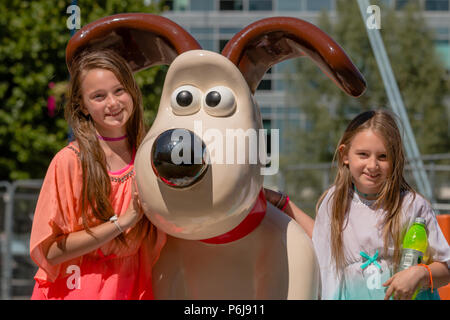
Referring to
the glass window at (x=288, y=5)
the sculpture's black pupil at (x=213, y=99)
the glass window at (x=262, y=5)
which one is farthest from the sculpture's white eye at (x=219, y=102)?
the glass window at (x=262, y=5)

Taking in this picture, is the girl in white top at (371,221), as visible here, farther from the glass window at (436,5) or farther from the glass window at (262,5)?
the glass window at (436,5)

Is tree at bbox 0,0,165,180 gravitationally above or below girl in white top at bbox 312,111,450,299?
above

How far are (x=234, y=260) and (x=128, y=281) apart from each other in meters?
0.34

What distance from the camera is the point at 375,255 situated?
2246 millimetres

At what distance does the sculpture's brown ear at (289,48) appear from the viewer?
6.35 ft

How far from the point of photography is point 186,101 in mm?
1755

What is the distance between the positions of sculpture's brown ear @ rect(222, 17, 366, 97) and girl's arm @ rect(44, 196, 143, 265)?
61 centimetres

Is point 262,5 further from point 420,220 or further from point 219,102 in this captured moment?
point 219,102

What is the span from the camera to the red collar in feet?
6.03

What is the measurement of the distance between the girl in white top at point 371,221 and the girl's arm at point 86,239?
2.74 ft

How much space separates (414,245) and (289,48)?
2.73ft

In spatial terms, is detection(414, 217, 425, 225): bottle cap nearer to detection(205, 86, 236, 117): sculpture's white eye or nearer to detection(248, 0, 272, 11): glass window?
detection(205, 86, 236, 117): sculpture's white eye

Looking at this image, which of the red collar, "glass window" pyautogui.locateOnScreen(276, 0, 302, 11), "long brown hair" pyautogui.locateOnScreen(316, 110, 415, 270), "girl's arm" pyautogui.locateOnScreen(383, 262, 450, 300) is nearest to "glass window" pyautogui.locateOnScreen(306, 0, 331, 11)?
"glass window" pyautogui.locateOnScreen(276, 0, 302, 11)

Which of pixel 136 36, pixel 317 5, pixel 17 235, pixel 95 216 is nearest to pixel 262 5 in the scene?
pixel 317 5
